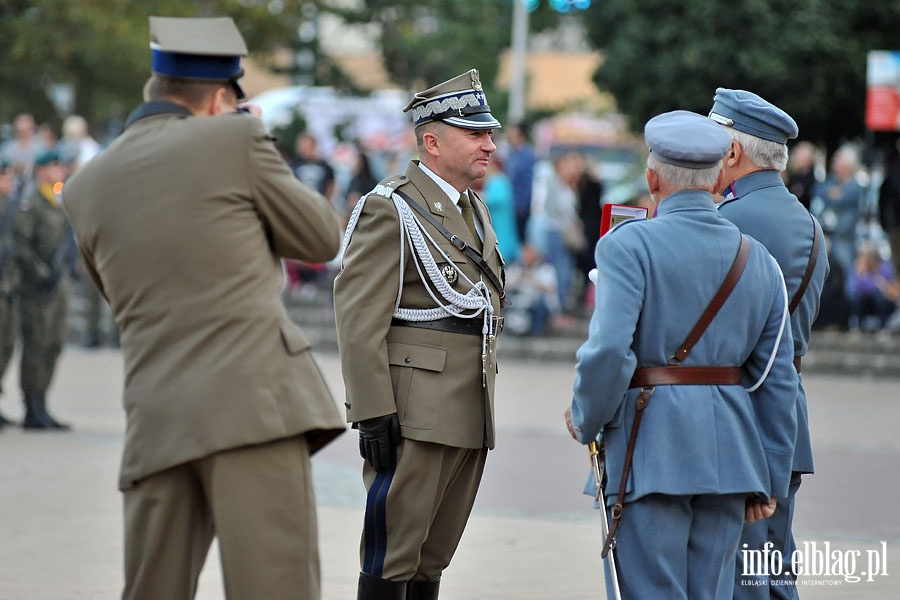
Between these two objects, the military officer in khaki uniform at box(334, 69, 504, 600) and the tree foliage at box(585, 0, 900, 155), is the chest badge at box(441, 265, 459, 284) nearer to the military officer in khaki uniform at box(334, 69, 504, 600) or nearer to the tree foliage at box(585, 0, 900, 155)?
the military officer in khaki uniform at box(334, 69, 504, 600)

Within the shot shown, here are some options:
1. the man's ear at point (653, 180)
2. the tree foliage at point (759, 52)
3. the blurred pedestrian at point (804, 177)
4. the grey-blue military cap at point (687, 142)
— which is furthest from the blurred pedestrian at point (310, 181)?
the grey-blue military cap at point (687, 142)

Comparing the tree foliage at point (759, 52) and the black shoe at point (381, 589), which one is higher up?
the tree foliage at point (759, 52)

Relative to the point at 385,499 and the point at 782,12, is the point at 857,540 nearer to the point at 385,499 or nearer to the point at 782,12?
the point at 385,499

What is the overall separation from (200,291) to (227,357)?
0.18 m

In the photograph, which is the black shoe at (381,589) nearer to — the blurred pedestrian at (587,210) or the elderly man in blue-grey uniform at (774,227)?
the elderly man in blue-grey uniform at (774,227)

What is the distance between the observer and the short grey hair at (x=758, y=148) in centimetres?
535

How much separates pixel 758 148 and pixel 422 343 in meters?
1.38

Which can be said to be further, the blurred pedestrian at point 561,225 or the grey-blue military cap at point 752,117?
the blurred pedestrian at point 561,225

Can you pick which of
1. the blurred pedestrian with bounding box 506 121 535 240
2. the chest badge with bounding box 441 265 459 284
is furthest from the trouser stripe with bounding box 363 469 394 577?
the blurred pedestrian with bounding box 506 121 535 240

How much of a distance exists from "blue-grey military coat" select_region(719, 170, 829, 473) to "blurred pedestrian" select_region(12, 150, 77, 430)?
8.50 meters

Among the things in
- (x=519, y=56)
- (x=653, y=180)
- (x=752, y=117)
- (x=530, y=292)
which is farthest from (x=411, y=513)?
(x=519, y=56)

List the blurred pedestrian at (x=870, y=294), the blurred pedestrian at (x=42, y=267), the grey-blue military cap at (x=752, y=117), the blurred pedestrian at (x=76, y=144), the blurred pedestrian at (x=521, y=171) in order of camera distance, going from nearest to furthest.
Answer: the grey-blue military cap at (x=752, y=117) < the blurred pedestrian at (x=42, y=267) < the blurred pedestrian at (x=870, y=294) < the blurred pedestrian at (x=521, y=171) < the blurred pedestrian at (x=76, y=144)

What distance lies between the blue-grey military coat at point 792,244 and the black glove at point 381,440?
138 cm

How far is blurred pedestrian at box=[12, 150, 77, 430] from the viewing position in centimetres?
1268
